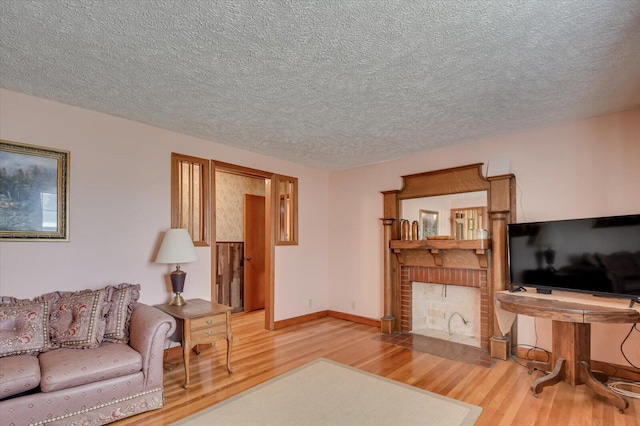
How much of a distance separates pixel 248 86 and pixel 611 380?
13.3ft

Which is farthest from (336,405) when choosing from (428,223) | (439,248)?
(428,223)

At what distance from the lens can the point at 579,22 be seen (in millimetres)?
1795

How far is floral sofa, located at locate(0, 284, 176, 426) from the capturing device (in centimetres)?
211

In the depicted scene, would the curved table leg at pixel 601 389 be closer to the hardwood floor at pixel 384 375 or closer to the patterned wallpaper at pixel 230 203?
the hardwood floor at pixel 384 375

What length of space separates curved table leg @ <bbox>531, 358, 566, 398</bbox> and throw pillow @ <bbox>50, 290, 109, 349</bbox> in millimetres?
3486

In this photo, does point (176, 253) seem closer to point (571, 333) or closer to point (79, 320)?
point (79, 320)

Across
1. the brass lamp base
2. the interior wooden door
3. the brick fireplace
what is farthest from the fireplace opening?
the brass lamp base

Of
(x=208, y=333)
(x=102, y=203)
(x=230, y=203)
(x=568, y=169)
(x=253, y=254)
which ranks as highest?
(x=568, y=169)

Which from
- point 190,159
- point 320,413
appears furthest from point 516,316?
point 190,159

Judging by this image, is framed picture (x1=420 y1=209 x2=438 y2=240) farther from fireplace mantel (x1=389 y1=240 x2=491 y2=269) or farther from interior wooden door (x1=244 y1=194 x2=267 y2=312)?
interior wooden door (x1=244 y1=194 x2=267 y2=312)

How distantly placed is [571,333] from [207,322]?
3211 millimetres

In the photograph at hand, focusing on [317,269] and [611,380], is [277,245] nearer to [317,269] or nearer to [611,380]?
[317,269]

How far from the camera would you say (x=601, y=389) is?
258cm

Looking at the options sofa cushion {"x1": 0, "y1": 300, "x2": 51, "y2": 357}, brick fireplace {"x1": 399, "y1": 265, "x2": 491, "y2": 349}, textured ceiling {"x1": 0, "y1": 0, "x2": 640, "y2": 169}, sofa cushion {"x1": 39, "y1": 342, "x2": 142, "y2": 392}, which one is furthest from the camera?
brick fireplace {"x1": 399, "y1": 265, "x2": 491, "y2": 349}
